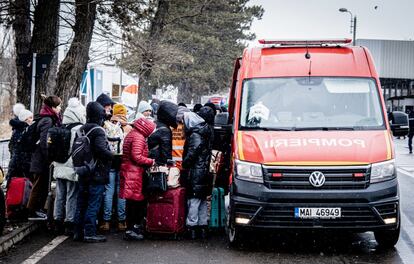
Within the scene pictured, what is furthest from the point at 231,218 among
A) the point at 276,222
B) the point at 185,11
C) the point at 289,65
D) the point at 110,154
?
the point at 185,11

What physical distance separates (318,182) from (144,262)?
6.94ft

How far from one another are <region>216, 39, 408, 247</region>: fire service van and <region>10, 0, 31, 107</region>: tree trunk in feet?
20.5

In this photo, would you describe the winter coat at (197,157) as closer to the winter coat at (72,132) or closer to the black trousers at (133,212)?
the black trousers at (133,212)

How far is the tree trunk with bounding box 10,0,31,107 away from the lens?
1402 cm

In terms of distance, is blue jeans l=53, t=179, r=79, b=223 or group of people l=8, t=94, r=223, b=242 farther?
blue jeans l=53, t=179, r=79, b=223

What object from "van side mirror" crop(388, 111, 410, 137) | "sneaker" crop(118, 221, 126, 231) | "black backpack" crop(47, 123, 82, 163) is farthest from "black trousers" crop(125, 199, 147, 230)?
"van side mirror" crop(388, 111, 410, 137)

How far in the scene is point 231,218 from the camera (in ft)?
26.0

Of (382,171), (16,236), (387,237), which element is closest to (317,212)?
(382,171)

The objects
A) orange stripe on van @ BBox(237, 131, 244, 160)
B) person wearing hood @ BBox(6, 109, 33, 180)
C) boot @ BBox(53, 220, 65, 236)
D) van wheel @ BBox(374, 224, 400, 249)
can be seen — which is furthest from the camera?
person wearing hood @ BBox(6, 109, 33, 180)

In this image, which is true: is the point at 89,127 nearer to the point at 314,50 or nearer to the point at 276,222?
the point at 276,222

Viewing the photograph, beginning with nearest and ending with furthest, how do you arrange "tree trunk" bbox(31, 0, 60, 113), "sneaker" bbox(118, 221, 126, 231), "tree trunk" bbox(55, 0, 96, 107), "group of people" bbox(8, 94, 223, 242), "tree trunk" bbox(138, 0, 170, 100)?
"group of people" bbox(8, 94, 223, 242), "sneaker" bbox(118, 221, 126, 231), "tree trunk" bbox(31, 0, 60, 113), "tree trunk" bbox(55, 0, 96, 107), "tree trunk" bbox(138, 0, 170, 100)

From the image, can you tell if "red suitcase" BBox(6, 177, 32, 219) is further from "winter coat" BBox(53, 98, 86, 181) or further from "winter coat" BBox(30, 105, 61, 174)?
"winter coat" BBox(53, 98, 86, 181)

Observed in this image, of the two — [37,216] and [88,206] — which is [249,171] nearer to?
[88,206]

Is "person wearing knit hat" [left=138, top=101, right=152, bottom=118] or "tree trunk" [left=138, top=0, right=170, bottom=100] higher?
"tree trunk" [left=138, top=0, right=170, bottom=100]
